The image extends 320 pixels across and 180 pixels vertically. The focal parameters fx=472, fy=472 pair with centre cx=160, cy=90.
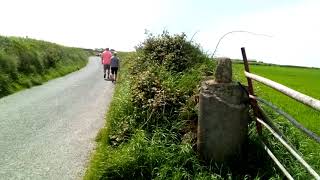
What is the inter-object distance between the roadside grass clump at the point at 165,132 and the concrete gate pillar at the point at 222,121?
18cm

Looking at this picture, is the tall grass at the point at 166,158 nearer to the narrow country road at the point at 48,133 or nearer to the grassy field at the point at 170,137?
the grassy field at the point at 170,137

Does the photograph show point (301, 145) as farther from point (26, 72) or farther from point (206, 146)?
point (26, 72)

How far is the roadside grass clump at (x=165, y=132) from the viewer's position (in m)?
6.08

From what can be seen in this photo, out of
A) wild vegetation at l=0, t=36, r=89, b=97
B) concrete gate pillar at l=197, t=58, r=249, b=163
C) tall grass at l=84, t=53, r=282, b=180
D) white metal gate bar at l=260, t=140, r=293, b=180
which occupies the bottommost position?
wild vegetation at l=0, t=36, r=89, b=97

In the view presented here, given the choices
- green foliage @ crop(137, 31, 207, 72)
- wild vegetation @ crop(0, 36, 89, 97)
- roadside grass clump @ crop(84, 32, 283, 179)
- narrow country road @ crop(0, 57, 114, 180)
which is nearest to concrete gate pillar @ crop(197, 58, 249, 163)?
roadside grass clump @ crop(84, 32, 283, 179)

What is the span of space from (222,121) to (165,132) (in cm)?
140

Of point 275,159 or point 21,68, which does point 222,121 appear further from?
point 21,68

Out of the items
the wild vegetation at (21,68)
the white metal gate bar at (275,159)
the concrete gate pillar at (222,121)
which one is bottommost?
the wild vegetation at (21,68)

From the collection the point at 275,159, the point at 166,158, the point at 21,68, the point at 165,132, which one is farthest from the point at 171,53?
the point at 21,68

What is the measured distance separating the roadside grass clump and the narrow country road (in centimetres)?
49

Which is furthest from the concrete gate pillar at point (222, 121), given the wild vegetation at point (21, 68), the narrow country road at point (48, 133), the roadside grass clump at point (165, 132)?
the wild vegetation at point (21, 68)

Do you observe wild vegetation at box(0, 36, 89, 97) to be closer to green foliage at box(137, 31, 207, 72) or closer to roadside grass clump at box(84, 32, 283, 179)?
green foliage at box(137, 31, 207, 72)

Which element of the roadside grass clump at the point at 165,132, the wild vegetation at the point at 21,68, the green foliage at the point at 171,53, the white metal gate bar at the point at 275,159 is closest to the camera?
the white metal gate bar at the point at 275,159

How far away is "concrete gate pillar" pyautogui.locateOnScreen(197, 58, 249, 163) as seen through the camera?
235 inches
